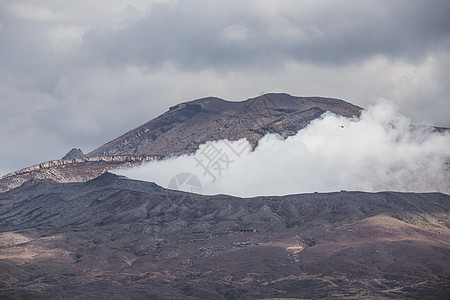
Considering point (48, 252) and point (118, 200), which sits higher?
point (118, 200)

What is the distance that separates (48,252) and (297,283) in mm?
56838

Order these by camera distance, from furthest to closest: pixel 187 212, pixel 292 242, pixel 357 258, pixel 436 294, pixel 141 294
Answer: pixel 187 212 < pixel 292 242 < pixel 357 258 < pixel 141 294 < pixel 436 294

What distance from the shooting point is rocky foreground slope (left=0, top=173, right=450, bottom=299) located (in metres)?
124

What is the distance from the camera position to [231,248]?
484 ft

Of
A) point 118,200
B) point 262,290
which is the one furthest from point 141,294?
point 118,200

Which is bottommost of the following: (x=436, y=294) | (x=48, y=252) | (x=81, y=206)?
(x=436, y=294)

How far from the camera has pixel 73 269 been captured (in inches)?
5463

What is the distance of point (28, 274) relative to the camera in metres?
133

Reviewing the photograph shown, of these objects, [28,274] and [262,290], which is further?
[28,274]

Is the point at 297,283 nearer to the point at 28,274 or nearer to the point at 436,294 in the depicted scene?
the point at 436,294

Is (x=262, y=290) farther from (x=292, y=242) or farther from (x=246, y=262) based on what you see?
(x=292, y=242)

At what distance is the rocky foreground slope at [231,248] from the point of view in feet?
406

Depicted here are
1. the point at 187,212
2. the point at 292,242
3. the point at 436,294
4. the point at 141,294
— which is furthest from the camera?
the point at 187,212

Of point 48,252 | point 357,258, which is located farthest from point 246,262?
point 48,252
